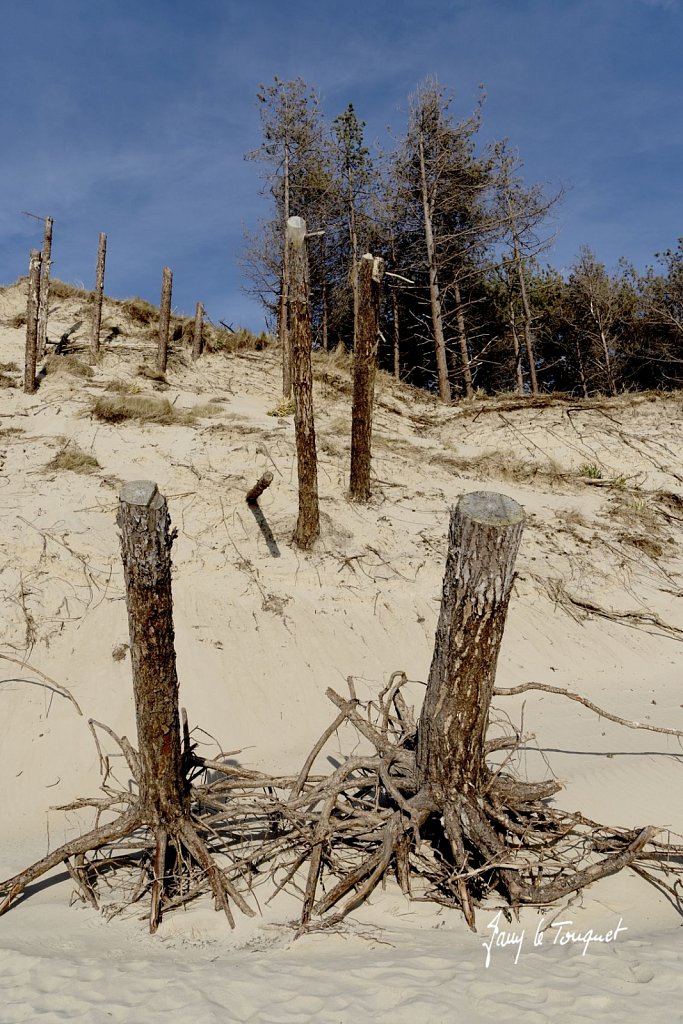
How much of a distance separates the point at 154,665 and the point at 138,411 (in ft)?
30.6

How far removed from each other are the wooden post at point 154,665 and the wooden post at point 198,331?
46.8ft

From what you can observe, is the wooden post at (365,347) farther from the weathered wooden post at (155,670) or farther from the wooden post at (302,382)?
the weathered wooden post at (155,670)

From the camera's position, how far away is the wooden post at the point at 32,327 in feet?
43.8

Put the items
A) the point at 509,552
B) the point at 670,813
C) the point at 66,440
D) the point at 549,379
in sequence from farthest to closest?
the point at 549,379 < the point at 66,440 < the point at 670,813 < the point at 509,552

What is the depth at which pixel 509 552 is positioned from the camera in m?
3.24

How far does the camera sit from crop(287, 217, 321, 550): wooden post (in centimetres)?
774

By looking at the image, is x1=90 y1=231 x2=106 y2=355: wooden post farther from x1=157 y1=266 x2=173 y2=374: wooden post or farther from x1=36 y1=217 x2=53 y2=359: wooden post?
x1=157 y1=266 x2=173 y2=374: wooden post

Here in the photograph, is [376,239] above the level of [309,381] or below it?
above

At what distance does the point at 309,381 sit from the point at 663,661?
571cm

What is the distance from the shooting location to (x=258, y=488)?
8.56 meters

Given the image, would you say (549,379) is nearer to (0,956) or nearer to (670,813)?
(670,813)

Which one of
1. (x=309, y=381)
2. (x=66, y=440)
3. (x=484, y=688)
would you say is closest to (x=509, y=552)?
(x=484, y=688)

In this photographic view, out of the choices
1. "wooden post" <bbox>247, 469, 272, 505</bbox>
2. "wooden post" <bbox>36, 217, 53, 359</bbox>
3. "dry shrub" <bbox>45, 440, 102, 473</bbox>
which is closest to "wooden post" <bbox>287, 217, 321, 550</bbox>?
"wooden post" <bbox>247, 469, 272, 505</bbox>

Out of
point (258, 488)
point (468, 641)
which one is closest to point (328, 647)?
point (258, 488)
